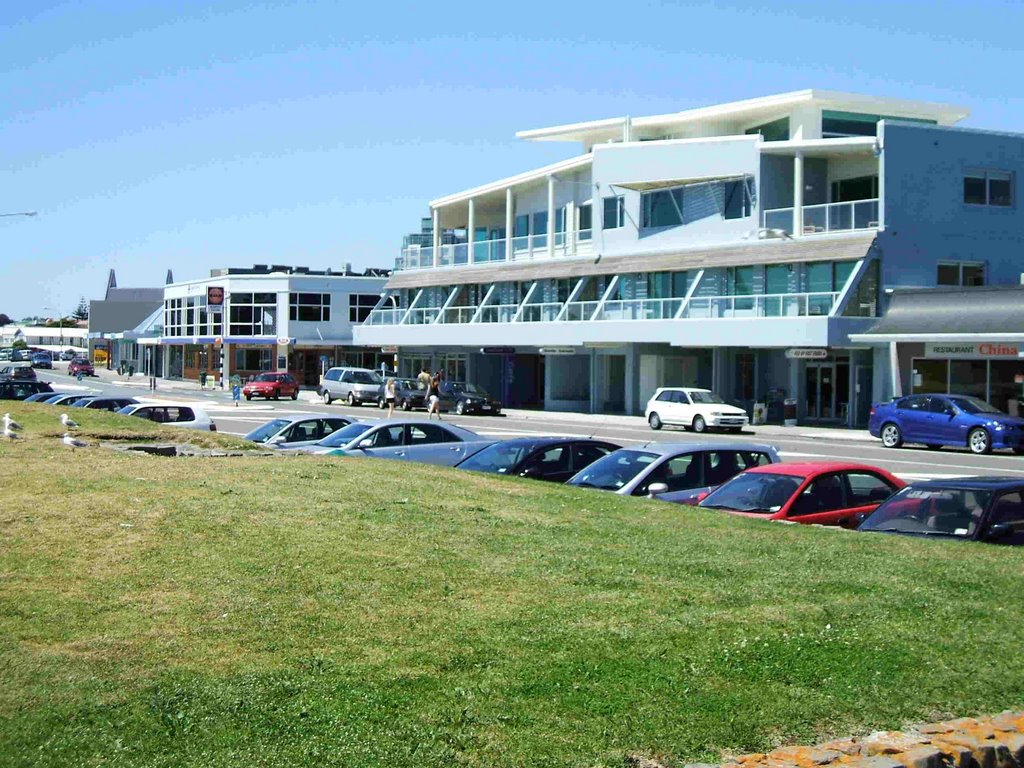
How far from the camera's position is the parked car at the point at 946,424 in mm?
34594

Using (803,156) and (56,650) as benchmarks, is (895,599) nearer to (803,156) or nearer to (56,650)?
(56,650)

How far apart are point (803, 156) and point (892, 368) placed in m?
9.51

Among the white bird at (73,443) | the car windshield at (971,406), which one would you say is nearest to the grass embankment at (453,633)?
the white bird at (73,443)

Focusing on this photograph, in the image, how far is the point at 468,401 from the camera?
54.8 m

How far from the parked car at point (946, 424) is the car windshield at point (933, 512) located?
23.6 metres

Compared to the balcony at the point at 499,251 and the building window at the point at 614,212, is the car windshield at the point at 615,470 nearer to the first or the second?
the building window at the point at 614,212

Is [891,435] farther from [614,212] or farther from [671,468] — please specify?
[671,468]

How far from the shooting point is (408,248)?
71250 millimetres

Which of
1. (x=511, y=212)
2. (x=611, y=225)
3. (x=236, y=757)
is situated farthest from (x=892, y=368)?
(x=236, y=757)

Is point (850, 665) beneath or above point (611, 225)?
beneath

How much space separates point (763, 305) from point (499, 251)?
2114cm

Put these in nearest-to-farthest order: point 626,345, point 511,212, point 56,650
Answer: point 56,650 → point 626,345 → point 511,212

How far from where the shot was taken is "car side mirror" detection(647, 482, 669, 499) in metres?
15.0

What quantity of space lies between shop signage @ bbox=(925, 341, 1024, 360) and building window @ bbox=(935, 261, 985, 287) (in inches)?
189
